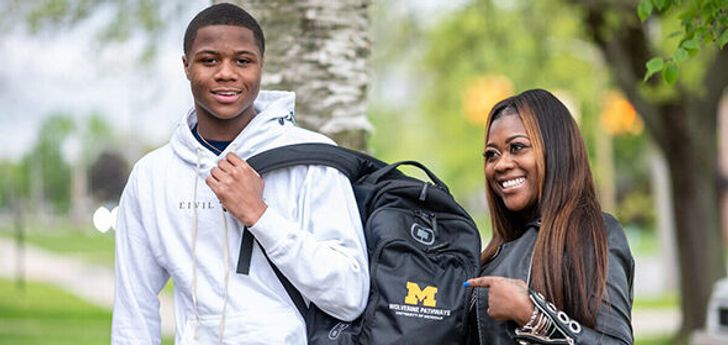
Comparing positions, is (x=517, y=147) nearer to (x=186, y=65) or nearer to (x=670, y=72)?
(x=670, y=72)

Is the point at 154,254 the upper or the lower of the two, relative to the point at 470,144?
lower

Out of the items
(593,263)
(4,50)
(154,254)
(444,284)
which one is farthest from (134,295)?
(4,50)

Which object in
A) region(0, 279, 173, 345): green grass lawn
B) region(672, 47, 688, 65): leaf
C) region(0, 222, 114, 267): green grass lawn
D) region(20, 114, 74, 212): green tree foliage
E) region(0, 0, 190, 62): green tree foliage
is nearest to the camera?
region(672, 47, 688, 65): leaf

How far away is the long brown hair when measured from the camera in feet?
9.50

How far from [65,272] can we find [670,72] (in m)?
20.8

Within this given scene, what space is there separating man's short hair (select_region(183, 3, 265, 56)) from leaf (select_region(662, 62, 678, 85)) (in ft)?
4.25

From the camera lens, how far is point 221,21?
9.81 ft

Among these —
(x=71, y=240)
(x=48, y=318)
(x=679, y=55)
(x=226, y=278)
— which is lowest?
(x=48, y=318)

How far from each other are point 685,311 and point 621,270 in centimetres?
1076

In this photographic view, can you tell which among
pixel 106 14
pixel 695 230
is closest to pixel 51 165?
pixel 106 14

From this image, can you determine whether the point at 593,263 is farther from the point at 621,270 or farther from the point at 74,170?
the point at 74,170

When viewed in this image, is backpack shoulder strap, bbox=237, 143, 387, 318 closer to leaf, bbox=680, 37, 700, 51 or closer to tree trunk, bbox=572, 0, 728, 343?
leaf, bbox=680, 37, 700, 51

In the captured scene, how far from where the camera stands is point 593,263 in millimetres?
2898

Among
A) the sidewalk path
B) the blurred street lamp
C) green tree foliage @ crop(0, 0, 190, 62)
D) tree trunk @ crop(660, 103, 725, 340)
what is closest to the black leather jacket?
the blurred street lamp
